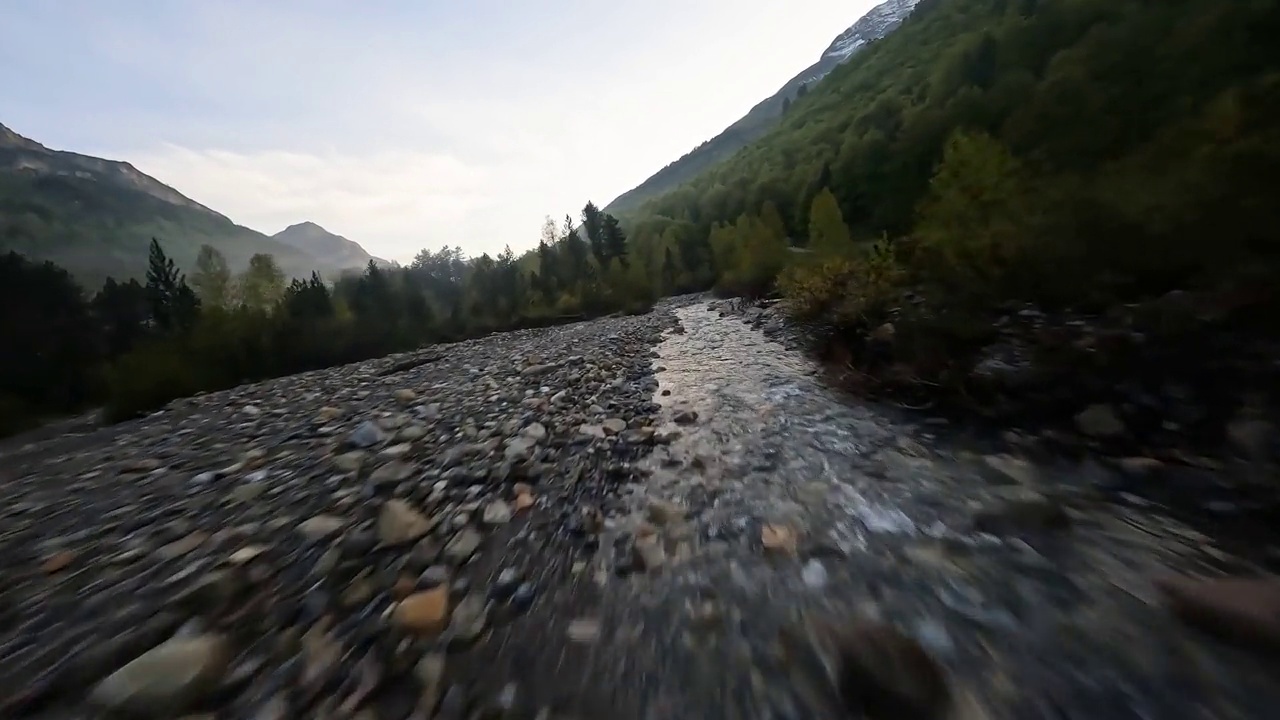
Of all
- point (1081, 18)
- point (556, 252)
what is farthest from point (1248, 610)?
point (556, 252)

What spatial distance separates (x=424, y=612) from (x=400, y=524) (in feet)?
3.43

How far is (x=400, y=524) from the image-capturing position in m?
3.49

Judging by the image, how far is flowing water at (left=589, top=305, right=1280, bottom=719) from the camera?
1969mm

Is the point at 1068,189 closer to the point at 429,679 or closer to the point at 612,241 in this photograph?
the point at 429,679

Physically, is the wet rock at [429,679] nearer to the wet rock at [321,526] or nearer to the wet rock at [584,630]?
the wet rock at [584,630]

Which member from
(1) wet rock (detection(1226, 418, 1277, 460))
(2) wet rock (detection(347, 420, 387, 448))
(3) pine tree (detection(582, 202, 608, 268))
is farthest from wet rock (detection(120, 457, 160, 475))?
(3) pine tree (detection(582, 202, 608, 268))

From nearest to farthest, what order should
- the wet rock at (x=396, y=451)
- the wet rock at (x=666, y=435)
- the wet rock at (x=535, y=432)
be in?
1. the wet rock at (x=396, y=451)
2. the wet rock at (x=535, y=432)
3. the wet rock at (x=666, y=435)

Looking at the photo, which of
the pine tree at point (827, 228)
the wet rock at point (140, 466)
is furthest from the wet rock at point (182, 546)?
the pine tree at point (827, 228)

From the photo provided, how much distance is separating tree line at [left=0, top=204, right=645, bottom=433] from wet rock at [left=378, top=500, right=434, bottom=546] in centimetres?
1809

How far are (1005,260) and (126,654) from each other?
10.1 metres

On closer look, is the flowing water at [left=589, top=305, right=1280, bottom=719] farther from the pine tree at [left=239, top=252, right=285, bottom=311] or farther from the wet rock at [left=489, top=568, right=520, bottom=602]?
the pine tree at [left=239, top=252, right=285, bottom=311]

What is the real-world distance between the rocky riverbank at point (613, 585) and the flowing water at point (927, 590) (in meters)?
0.02

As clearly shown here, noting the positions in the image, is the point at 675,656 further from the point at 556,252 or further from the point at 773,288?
the point at 556,252

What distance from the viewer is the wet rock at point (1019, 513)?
129 inches
